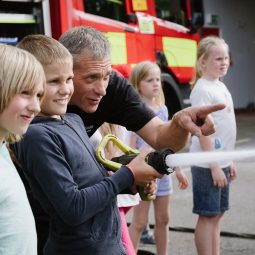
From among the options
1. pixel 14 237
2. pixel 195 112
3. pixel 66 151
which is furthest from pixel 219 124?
pixel 14 237

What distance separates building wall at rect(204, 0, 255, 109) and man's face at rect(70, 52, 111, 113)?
14211 millimetres

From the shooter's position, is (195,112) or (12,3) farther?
(12,3)

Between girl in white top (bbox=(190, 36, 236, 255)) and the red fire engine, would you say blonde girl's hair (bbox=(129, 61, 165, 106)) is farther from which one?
the red fire engine

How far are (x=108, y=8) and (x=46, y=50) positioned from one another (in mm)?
5018

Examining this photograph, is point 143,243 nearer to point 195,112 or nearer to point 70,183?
point 195,112

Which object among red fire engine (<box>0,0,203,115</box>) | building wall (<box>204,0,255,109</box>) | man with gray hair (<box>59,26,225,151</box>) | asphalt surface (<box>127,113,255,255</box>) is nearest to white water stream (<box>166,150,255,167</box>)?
man with gray hair (<box>59,26,225,151</box>)

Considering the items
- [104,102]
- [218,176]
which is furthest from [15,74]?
[218,176]

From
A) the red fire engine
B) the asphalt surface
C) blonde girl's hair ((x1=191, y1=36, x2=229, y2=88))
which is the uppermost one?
the red fire engine

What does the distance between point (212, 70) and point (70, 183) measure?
2.34 meters

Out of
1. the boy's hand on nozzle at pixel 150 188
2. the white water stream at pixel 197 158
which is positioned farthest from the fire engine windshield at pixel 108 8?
the white water stream at pixel 197 158

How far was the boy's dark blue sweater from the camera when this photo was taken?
6.86 ft

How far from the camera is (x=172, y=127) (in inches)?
106

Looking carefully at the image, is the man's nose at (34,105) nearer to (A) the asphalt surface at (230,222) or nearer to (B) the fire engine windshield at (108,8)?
(A) the asphalt surface at (230,222)

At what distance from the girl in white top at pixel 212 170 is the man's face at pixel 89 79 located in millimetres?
1588
